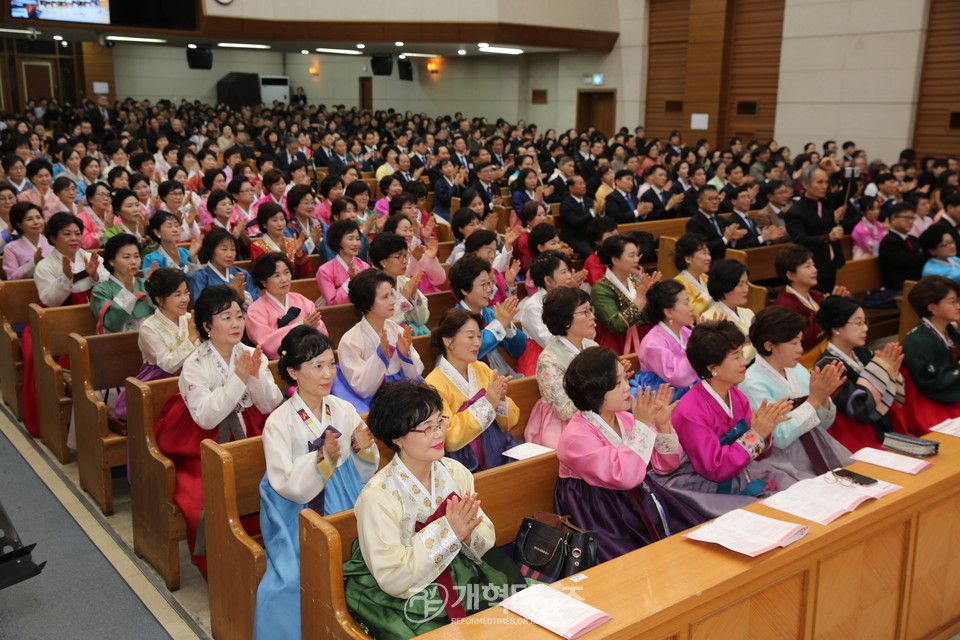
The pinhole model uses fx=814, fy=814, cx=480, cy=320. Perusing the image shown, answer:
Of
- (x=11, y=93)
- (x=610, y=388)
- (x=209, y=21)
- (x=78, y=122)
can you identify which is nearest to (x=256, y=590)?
(x=610, y=388)

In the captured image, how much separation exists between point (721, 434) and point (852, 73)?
11.0 meters

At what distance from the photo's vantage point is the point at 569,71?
16641 millimetres

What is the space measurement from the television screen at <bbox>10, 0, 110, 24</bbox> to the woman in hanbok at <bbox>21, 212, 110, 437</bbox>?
8.64 meters

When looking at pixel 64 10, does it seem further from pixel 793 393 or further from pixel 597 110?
pixel 793 393

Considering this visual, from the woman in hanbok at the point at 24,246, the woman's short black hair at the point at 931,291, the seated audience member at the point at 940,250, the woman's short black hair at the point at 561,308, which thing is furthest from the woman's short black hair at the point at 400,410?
the seated audience member at the point at 940,250

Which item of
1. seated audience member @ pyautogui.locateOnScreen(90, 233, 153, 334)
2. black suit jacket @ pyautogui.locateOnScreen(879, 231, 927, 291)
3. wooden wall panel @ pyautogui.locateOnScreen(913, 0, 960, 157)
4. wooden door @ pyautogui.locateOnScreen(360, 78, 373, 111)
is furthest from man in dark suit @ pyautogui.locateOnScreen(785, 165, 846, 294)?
wooden door @ pyautogui.locateOnScreen(360, 78, 373, 111)

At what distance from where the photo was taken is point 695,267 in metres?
4.74

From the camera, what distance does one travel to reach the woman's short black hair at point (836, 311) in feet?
11.5

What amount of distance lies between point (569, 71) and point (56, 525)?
1483 centimetres

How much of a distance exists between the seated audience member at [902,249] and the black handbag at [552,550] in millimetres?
4741

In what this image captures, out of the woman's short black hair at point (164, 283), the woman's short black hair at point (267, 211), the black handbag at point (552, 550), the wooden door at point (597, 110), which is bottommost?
the black handbag at point (552, 550)

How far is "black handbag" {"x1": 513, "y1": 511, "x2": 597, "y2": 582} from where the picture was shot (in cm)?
234

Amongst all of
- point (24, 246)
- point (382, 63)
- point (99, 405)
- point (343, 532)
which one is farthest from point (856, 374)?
point (382, 63)

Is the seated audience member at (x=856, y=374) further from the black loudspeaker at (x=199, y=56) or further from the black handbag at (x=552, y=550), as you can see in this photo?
the black loudspeaker at (x=199, y=56)
